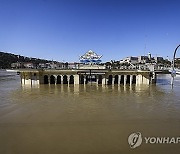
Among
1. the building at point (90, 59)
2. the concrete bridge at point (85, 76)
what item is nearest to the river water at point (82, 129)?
the concrete bridge at point (85, 76)

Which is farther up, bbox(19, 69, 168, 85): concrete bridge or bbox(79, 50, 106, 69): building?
bbox(79, 50, 106, 69): building

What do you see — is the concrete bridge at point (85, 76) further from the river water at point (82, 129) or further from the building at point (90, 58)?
the river water at point (82, 129)

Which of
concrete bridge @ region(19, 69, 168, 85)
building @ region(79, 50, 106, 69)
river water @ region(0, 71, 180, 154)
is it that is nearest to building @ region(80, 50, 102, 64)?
building @ region(79, 50, 106, 69)

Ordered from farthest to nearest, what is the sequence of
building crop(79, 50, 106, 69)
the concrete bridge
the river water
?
1. building crop(79, 50, 106, 69)
2. the concrete bridge
3. the river water

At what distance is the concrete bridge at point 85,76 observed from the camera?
48.3m

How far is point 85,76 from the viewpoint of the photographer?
162 feet

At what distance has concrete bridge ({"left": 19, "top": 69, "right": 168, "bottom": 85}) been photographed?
48281mm

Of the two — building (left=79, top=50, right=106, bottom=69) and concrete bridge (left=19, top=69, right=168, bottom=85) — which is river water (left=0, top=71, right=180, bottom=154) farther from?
building (left=79, top=50, right=106, bottom=69)

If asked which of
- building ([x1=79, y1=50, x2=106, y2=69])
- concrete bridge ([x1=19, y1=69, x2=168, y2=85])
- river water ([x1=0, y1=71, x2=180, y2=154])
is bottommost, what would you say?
river water ([x1=0, y1=71, x2=180, y2=154])

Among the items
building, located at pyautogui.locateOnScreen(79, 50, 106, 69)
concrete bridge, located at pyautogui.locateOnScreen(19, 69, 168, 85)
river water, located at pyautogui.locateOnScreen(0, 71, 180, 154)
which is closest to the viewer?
river water, located at pyautogui.locateOnScreen(0, 71, 180, 154)

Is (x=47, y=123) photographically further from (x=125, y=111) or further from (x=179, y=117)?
(x=179, y=117)

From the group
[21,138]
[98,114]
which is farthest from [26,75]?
[21,138]

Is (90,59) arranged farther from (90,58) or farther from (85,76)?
(85,76)

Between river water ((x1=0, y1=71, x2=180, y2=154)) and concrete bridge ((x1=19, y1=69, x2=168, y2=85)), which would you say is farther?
concrete bridge ((x1=19, y1=69, x2=168, y2=85))
